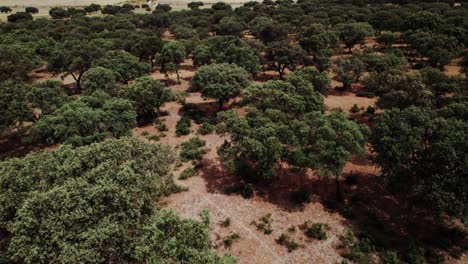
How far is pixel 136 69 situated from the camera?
58.2m

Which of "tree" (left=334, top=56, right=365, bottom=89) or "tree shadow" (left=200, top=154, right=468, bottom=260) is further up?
"tree" (left=334, top=56, right=365, bottom=89)

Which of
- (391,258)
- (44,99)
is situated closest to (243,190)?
(391,258)

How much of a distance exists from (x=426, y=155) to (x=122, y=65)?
52.9 m

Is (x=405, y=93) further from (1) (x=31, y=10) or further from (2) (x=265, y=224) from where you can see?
(1) (x=31, y=10)

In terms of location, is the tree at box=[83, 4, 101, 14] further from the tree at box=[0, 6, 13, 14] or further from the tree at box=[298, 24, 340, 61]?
the tree at box=[298, 24, 340, 61]

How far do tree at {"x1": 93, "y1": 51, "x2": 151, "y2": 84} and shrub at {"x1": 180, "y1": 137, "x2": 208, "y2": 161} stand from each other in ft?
78.6

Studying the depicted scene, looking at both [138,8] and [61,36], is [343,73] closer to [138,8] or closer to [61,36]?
[61,36]

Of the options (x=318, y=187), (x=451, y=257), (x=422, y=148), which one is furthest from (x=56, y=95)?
(x=451, y=257)

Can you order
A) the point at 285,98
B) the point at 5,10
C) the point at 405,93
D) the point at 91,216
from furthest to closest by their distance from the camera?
the point at 5,10
the point at 405,93
the point at 285,98
the point at 91,216

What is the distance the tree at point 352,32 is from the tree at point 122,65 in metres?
54.4

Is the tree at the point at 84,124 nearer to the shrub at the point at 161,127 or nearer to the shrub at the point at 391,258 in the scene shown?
the shrub at the point at 161,127

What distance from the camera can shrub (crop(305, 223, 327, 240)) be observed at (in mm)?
26141

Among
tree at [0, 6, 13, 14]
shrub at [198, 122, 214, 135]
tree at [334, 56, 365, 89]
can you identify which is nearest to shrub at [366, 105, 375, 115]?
tree at [334, 56, 365, 89]

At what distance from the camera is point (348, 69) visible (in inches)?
2207
